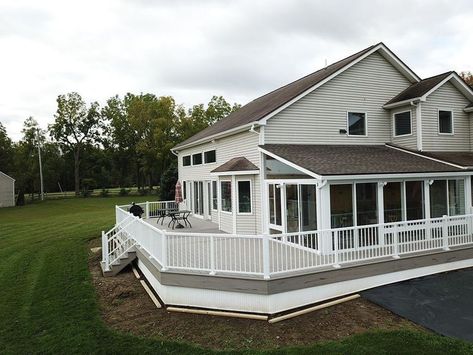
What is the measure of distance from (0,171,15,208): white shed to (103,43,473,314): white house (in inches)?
1442

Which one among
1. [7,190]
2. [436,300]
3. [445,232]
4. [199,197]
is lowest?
[436,300]

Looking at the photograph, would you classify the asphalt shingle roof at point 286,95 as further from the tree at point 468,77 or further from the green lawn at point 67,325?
the tree at point 468,77

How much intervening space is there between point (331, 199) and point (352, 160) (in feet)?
6.38

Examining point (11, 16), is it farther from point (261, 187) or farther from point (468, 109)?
point (468, 109)

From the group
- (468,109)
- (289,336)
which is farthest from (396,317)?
(468,109)

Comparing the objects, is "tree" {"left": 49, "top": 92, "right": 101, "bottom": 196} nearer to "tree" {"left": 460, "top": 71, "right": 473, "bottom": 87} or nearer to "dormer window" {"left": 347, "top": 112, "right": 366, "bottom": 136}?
"dormer window" {"left": 347, "top": 112, "right": 366, "bottom": 136}

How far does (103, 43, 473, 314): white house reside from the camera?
7.52 m

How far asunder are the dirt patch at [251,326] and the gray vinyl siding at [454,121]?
867 cm

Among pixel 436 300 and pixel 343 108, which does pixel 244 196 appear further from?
pixel 436 300

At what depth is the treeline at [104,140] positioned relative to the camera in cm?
4696

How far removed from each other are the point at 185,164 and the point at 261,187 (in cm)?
1032

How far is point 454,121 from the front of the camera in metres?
14.1

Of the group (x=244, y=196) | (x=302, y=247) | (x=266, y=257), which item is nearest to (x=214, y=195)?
(x=244, y=196)

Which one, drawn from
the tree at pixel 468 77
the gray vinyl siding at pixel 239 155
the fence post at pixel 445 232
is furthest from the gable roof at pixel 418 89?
the tree at pixel 468 77
